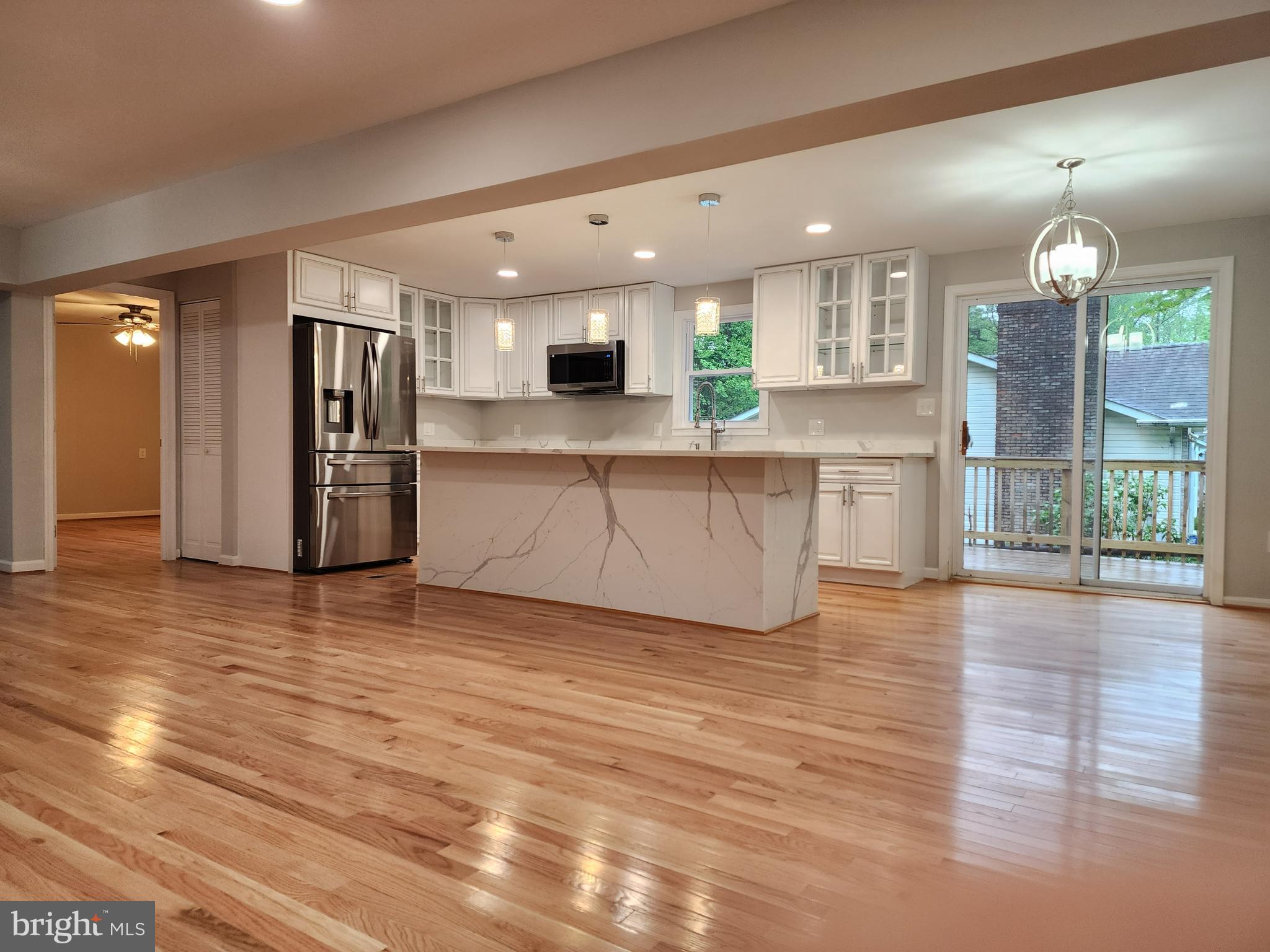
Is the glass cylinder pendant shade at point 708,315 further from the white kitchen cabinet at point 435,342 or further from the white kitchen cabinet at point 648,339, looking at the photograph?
the white kitchen cabinet at point 435,342

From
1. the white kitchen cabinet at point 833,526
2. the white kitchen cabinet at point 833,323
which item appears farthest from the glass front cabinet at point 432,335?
the white kitchen cabinet at point 833,526

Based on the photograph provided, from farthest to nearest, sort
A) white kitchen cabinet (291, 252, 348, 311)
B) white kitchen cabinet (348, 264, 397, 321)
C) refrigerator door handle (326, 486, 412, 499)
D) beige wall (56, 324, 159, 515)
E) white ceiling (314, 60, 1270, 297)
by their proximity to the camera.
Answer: beige wall (56, 324, 159, 515) < white kitchen cabinet (348, 264, 397, 321) < refrigerator door handle (326, 486, 412, 499) < white kitchen cabinet (291, 252, 348, 311) < white ceiling (314, 60, 1270, 297)

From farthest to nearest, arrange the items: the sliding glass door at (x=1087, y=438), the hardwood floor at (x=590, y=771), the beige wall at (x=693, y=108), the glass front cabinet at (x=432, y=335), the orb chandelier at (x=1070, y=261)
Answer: the glass front cabinet at (x=432, y=335)
the sliding glass door at (x=1087, y=438)
the orb chandelier at (x=1070, y=261)
the beige wall at (x=693, y=108)
the hardwood floor at (x=590, y=771)

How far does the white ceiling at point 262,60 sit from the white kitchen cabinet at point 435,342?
2.92m

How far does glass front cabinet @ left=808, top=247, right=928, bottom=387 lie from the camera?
17.5ft

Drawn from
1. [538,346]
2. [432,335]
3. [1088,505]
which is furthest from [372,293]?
[1088,505]

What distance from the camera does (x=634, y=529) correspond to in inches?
159

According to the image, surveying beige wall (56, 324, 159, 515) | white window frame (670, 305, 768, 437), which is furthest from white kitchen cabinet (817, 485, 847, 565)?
beige wall (56, 324, 159, 515)

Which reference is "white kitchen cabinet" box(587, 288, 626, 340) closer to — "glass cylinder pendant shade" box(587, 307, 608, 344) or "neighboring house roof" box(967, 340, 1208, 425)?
"glass cylinder pendant shade" box(587, 307, 608, 344)

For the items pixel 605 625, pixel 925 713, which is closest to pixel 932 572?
pixel 605 625

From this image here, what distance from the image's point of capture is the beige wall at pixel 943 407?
4.59 m

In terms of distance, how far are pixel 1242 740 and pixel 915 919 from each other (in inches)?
61.4

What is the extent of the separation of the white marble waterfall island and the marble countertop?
0.02m

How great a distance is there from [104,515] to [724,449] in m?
7.90
